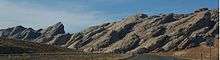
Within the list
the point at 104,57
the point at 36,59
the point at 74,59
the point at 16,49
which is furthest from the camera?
the point at 16,49

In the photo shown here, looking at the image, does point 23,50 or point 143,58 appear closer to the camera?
point 143,58

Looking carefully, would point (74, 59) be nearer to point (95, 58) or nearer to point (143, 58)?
point (95, 58)

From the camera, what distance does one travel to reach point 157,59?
4680 inches

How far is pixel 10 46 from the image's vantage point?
492 feet

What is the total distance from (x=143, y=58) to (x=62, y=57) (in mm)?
20981

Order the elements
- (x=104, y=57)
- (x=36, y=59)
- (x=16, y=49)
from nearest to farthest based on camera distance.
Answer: (x=36, y=59), (x=104, y=57), (x=16, y=49)

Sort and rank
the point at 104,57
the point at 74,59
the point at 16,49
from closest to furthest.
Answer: the point at 74,59
the point at 104,57
the point at 16,49

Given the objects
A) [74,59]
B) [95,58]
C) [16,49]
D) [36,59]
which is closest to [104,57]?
[95,58]

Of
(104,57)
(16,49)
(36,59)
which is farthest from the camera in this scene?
(16,49)

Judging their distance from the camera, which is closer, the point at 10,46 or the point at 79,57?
the point at 79,57

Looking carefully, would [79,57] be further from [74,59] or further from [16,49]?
[16,49]

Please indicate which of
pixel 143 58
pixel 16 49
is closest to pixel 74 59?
pixel 143 58

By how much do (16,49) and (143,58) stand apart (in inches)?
1862

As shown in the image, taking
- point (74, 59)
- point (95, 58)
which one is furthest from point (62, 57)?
point (95, 58)
